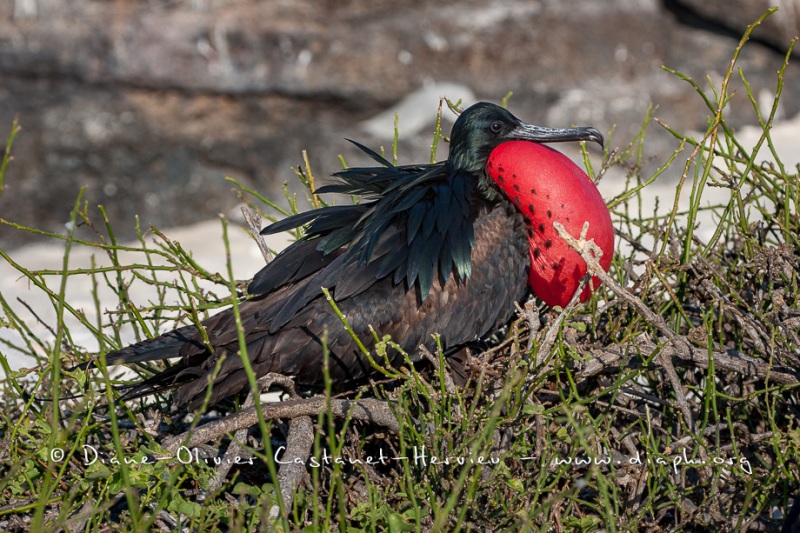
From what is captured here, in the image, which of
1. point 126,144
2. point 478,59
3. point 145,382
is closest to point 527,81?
point 478,59

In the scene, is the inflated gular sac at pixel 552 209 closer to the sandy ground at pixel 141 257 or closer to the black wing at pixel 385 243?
the black wing at pixel 385 243

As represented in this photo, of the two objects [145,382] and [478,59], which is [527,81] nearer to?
[478,59]

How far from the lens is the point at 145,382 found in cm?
197

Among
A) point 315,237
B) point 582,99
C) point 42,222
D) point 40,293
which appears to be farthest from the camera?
point 582,99

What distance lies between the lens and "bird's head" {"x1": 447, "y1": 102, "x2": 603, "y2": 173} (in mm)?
2262

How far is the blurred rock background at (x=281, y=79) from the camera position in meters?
4.99

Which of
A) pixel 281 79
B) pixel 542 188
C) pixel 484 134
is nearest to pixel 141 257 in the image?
pixel 281 79

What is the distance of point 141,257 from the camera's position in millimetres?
4453

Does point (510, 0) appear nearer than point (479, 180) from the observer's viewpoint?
No

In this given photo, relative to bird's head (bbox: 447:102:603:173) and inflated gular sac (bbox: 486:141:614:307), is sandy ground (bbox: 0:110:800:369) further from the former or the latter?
inflated gular sac (bbox: 486:141:614:307)

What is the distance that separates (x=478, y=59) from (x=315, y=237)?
3.40 meters

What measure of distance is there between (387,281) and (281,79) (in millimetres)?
3391

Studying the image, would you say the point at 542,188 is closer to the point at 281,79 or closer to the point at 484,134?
the point at 484,134

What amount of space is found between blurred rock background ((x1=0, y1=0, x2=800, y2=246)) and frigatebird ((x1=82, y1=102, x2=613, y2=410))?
9.63ft
